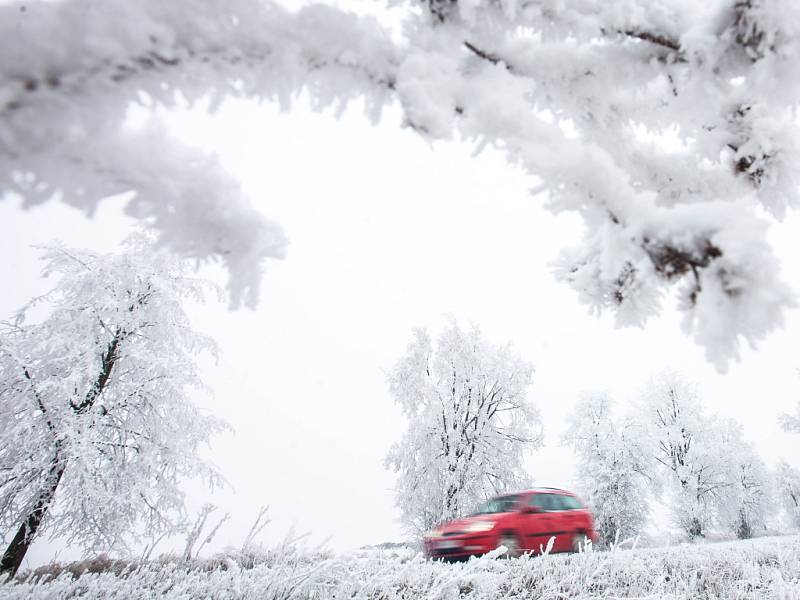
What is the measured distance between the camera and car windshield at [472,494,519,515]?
806cm

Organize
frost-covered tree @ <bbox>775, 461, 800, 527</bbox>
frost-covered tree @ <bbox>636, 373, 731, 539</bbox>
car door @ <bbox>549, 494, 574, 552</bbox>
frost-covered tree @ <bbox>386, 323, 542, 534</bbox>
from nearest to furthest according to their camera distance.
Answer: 1. car door @ <bbox>549, 494, 574, 552</bbox>
2. frost-covered tree @ <bbox>386, 323, 542, 534</bbox>
3. frost-covered tree @ <bbox>636, 373, 731, 539</bbox>
4. frost-covered tree @ <bbox>775, 461, 800, 527</bbox>

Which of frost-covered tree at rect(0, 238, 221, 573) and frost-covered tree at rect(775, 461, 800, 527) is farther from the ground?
frost-covered tree at rect(0, 238, 221, 573)

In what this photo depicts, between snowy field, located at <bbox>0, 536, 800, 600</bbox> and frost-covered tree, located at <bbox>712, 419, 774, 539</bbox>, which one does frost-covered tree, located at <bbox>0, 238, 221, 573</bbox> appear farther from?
frost-covered tree, located at <bbox>712, 419, 774, 539</bbox>

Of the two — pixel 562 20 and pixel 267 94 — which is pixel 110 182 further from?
pixel 562 20

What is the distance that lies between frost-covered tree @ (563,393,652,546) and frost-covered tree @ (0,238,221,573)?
22332mm

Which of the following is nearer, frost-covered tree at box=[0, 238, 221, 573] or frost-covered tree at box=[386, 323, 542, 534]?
frost-covered tree at box=[0, 238, 221, 573]

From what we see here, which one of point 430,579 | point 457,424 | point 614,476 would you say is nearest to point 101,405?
point 430,579

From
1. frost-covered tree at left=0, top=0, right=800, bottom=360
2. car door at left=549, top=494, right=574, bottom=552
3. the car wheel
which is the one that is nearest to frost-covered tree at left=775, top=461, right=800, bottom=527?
car door at left=549, top=494, right=574, bottom=552

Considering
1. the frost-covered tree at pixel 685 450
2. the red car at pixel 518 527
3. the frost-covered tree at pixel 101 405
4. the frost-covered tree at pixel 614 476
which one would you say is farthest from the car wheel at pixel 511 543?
the frost-covered tree at pixel 685 450

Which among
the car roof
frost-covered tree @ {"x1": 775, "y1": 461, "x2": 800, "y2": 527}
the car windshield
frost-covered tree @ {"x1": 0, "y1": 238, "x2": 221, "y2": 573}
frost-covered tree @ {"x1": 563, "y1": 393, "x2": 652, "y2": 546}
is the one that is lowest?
frost-covered tree @ {"x1": 775, "y1": 461, "x2": 800, "y2": 527}

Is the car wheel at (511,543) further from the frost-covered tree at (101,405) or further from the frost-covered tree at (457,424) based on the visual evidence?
the frost-covered tree at (457,424)

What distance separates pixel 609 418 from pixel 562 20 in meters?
29.2

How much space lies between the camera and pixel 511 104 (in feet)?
4.35

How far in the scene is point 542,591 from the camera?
4.21 meters
